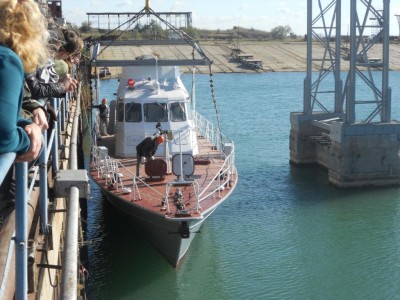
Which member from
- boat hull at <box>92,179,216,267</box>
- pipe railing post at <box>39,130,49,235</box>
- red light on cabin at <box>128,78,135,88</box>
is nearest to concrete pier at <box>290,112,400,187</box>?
red light on cabin at <box>128,78,135,88</box>

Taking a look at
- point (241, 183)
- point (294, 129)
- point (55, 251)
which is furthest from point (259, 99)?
point (55, 251)

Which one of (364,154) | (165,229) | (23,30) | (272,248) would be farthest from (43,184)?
(364,154)

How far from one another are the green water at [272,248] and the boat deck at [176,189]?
1258 millimetres

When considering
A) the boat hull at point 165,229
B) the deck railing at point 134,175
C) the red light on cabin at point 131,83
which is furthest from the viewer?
the red light on cabin at point 131,83

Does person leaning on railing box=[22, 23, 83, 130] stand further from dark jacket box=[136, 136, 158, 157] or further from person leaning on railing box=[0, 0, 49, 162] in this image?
dark jacket box=[136, 136, 158, 157]

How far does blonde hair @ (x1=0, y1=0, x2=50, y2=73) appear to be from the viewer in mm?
2568

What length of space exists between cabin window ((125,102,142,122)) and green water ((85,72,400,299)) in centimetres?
258

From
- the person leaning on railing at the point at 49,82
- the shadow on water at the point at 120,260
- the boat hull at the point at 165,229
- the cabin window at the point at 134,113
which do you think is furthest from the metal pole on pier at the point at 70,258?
the cabin window at the point at 134,113

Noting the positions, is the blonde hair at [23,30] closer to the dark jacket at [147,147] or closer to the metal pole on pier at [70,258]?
the metal pole on pier at [70,258]

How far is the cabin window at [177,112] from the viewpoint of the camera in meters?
17.7

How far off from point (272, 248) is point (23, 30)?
14.5 metres

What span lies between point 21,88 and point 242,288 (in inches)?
479

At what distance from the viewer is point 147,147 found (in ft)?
51.7

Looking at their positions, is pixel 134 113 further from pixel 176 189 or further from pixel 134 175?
pixel 134 175
